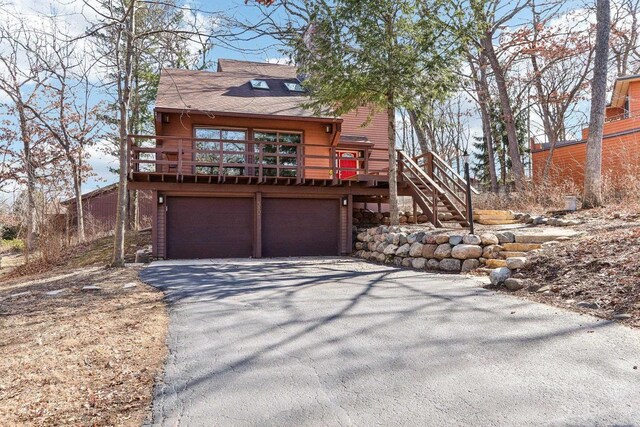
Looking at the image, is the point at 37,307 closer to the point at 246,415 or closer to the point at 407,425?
the point at 246,415

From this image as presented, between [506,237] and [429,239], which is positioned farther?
[429,239]

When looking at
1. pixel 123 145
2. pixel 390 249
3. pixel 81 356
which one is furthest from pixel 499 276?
pixel 123 145

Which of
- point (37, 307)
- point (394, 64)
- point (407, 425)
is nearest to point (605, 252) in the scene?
point (407, 425)

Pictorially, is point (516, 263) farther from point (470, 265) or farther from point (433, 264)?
point (433, 264)

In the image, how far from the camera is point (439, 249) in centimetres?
781

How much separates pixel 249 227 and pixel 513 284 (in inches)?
316

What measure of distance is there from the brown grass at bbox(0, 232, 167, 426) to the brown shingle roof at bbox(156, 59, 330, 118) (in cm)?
780

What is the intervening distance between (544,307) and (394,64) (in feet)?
22.1

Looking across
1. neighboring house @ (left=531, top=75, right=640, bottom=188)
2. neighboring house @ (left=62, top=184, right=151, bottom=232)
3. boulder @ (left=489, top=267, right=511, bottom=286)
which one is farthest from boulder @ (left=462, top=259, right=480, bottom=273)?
neighboring house @ (left=62, top=184, right=151, bottom=232)

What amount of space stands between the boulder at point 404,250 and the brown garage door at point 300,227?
373 cm

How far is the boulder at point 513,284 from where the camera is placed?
544 centimetres

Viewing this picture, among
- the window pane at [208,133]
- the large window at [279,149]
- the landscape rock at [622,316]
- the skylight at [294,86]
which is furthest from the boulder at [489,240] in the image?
the skylight at [294,86]

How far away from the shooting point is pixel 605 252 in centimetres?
555

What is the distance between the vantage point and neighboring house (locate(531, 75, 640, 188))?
13.9 metres
